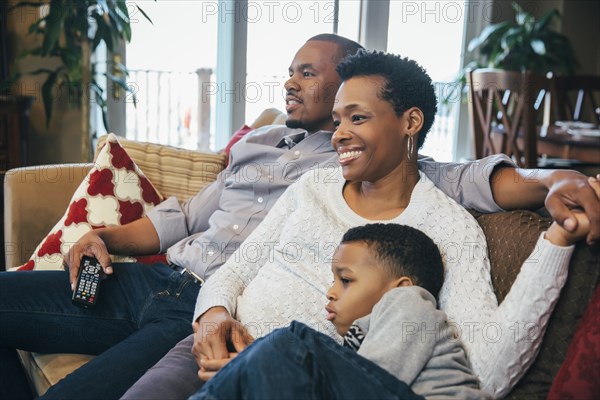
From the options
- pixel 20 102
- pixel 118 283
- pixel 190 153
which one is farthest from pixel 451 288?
pixel 20 102

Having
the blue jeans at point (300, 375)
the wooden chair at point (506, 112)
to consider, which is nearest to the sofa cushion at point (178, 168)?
the blue jeans at point (300, 375)

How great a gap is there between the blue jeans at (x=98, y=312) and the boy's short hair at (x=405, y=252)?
20.7 inches

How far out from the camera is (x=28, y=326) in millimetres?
1735

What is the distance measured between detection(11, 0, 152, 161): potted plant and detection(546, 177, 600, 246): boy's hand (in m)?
2.52

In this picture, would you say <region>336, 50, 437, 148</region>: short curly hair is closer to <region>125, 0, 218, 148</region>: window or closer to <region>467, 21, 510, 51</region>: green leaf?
<region>125, 0, 218, 148</region>: window

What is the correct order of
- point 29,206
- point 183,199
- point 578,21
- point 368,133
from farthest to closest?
1. point 578,21
2. point 183,199
3. point 29,206
4. point 368,133

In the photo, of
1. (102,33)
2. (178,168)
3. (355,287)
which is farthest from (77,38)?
(355,287)

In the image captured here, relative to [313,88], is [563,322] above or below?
below

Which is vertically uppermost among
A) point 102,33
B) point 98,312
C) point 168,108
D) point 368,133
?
point 102,33

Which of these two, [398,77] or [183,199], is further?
[183,199]

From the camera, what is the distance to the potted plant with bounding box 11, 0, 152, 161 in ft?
10.9

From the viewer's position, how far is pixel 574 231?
120 centimetres

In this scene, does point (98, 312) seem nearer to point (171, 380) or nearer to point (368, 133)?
point (171, 380)

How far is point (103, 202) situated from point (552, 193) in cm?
134
